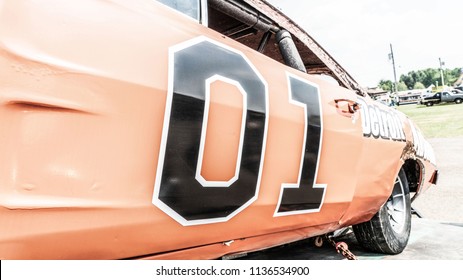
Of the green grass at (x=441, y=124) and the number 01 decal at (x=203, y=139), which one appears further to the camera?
the green grass at (x=441, y=124)

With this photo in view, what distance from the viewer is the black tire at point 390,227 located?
2479 mm

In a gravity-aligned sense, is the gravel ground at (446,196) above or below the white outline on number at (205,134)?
below

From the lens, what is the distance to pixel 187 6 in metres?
1.46

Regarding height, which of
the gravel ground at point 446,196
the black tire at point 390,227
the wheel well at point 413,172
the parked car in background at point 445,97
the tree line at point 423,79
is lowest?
the gravel ground at point 446,196

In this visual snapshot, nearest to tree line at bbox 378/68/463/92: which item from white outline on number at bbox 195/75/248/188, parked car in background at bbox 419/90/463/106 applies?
parked car in background at bbox 419/90/463/106

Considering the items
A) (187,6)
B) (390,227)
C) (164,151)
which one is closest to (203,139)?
(164,151)

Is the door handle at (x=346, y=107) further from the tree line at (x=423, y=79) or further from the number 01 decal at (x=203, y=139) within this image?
the tree line at (x=423, y=79)

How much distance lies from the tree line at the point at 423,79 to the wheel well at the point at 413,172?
9298 cm

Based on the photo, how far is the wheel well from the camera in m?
3.07

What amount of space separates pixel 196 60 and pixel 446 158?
795 cm

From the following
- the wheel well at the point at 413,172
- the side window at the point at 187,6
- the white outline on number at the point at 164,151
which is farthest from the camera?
the wheel well at the point at 413,172

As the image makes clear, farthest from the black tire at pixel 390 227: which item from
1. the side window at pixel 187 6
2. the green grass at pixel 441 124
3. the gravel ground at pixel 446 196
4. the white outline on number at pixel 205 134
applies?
the green grass at pixel 441 124

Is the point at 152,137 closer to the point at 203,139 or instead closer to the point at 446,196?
the point at 203,139

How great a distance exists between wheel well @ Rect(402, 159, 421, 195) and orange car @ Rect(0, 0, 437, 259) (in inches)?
63.0
